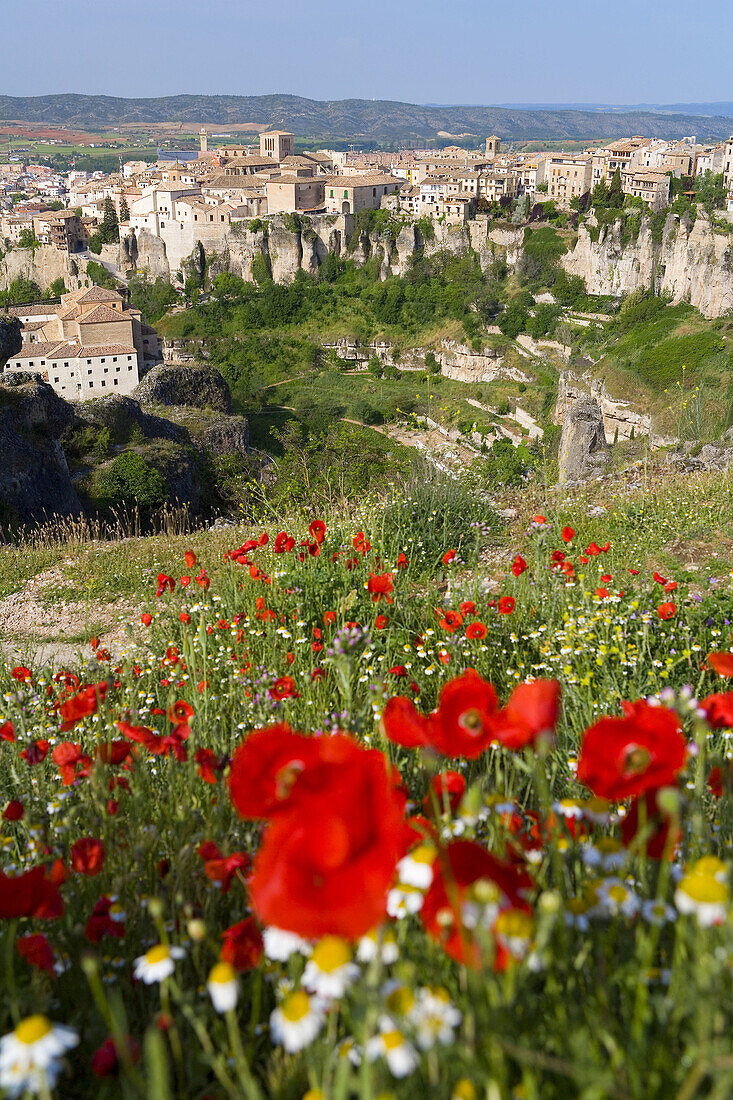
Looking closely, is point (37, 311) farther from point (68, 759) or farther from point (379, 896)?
point (379, 896)

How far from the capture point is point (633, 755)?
1362 mm

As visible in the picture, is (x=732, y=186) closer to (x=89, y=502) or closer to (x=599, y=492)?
(x=89, y=502)

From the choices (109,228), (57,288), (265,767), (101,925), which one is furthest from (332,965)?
(109,228)

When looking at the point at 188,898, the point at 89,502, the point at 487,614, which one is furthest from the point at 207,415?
the point at 188,898

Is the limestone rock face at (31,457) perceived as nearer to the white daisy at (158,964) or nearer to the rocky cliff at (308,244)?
the white daisy at (158,964)

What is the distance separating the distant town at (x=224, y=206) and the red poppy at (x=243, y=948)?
38.5 m

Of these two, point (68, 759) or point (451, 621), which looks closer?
point (68, 759)

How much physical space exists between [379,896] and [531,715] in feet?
1.46

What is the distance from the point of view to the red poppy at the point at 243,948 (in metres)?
1.57

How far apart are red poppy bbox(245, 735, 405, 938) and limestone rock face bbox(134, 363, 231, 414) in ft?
102

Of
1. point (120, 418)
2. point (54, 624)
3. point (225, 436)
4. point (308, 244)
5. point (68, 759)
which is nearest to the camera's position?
point (68, 759)

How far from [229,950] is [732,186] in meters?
56.0

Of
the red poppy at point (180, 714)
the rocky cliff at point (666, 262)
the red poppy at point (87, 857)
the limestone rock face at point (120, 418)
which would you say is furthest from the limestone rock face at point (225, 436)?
the rocky cliff at point (666, 262)

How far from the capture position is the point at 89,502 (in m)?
20.1
